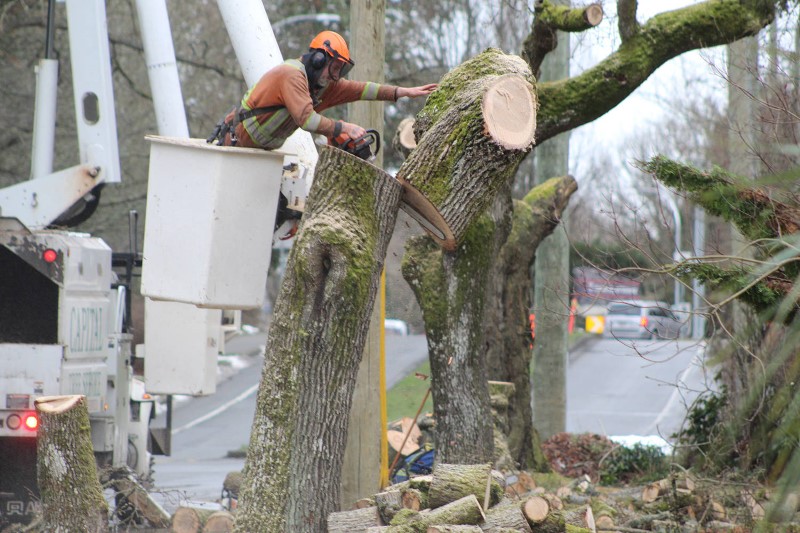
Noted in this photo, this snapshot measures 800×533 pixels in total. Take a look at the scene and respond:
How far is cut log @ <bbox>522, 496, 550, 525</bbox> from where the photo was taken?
5074 mm

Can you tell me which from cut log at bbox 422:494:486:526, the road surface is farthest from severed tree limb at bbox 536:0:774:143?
the road surface

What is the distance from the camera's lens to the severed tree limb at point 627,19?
722 cm

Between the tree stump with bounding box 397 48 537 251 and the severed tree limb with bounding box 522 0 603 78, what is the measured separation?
1.84m

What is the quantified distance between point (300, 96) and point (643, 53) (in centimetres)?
328

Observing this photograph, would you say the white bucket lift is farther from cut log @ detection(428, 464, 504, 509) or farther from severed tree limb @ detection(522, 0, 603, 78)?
severed tree limb @ detection(522, 0, 603, 78)

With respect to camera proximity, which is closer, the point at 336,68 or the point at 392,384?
the point at 336,68

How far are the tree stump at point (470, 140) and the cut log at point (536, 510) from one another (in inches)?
58.5

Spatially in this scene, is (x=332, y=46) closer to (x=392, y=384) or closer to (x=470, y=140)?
(x=470, y=140)

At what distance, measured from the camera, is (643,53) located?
738cm

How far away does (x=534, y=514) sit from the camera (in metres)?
5.08

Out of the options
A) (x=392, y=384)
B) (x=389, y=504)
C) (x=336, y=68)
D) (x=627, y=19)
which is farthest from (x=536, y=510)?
(x=392, y=384)

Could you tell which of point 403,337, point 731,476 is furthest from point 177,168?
point 403,337

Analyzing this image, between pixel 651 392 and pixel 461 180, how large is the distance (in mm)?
18530

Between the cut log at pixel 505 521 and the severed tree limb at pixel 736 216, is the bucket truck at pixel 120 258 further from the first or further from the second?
the severed tree limb at pixel 736 216
